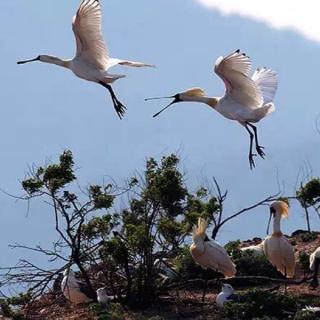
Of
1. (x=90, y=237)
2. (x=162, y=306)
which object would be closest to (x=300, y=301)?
(x=162, y=306)

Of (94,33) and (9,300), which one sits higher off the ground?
(94,33)

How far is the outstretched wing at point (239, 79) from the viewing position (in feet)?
52.5

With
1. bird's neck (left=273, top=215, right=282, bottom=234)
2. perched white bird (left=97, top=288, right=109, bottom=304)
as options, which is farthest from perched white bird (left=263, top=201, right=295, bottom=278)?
perched white bird (left=97, top=288, right=109, bottom=304)

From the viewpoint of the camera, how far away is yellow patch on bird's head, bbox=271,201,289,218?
1792 cm


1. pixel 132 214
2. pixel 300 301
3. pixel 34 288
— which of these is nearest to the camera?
pixel 300 301

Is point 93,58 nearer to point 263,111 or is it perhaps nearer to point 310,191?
point 263,111

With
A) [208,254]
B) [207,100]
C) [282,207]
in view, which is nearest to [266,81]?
[207,100]

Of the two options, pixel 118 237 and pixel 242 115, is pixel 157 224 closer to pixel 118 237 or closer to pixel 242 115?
pixel 118 237

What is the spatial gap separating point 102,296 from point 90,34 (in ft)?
11.7

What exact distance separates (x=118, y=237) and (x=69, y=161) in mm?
1236

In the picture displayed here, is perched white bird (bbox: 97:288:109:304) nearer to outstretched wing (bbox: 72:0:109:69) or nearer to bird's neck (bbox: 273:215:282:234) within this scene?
bird's neck (bbox: 273:215:282:234)

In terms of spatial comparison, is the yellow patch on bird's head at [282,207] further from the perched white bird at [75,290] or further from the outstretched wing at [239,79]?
the perched white bird at [75,290]

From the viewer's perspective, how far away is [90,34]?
54.3ft

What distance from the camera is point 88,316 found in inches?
643
